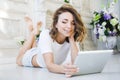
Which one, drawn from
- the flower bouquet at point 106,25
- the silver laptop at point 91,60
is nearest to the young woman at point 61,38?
the silver laptop at point 91,60

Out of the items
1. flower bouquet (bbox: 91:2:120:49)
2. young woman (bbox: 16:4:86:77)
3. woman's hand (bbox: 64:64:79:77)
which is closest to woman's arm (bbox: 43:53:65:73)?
young woman (bbox: 16:4:86:77)

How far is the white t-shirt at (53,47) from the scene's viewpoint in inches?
54.6

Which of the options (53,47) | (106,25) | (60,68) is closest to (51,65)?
(60,68)

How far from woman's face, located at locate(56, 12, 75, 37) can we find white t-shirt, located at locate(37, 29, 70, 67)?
0.30 ft

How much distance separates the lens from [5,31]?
92.4 inches

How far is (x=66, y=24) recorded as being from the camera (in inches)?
55.1

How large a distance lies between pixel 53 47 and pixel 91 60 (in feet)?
1.32

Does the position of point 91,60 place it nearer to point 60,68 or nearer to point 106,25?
point 60,68

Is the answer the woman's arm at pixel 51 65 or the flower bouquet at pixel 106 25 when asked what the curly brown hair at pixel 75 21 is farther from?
the flower bouquet at pixel 106 25

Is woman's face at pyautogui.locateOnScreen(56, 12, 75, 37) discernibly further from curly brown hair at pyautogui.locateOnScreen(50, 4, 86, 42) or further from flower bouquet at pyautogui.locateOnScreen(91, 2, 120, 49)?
flower bouquet at pyautogui.locateOnScreen(91, 2, 120, 49)

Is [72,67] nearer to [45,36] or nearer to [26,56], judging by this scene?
[45,36]

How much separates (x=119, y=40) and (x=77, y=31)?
172 centimetres

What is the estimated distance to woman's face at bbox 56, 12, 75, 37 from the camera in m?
1.39

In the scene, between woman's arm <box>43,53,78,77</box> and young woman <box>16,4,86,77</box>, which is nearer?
woman's arm <box>43,53,78,77</box>
